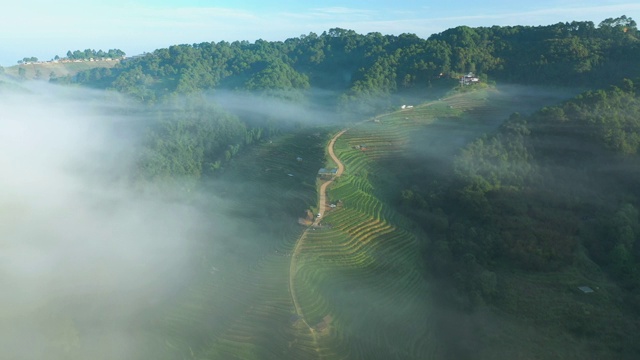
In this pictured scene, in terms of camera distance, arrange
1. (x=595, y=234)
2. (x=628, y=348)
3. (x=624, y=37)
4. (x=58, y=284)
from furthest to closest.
Answer: (x=624, y=37) < (x=595, y=234) < (x=58, y=284) < (x=628, y=348)

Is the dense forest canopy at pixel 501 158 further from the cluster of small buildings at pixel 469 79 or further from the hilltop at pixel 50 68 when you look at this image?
the hilltop at pixel 50 68

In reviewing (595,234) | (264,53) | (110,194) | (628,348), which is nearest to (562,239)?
(595,234)

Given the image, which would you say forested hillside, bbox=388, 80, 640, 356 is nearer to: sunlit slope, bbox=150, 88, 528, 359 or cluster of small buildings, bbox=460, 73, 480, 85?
sunlit slope, bbox=150, 88, 528, 359

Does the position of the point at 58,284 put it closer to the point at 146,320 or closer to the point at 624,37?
the point at 146,320

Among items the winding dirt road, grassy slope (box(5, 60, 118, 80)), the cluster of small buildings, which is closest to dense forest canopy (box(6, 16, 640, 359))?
the cluster of small buildings

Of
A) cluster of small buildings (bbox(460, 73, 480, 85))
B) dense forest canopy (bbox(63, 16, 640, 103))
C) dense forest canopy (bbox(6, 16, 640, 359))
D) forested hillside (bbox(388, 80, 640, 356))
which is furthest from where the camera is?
cluster of small buildings (bbox(460, 73, 480, 85))

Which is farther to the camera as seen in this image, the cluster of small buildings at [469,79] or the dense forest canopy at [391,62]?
the cluster of small buildings at [469,79]

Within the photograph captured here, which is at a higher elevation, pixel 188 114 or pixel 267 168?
pixel 188 114

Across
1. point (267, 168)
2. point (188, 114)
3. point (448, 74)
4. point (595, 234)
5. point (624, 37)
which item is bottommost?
point (595, 234)

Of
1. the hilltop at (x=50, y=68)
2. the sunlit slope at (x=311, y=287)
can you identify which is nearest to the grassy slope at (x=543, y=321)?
the sunlit slope at (x=311, y=287)

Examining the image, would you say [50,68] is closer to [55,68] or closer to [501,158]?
[55,68]

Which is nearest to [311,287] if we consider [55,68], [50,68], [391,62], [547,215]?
[547,215]
